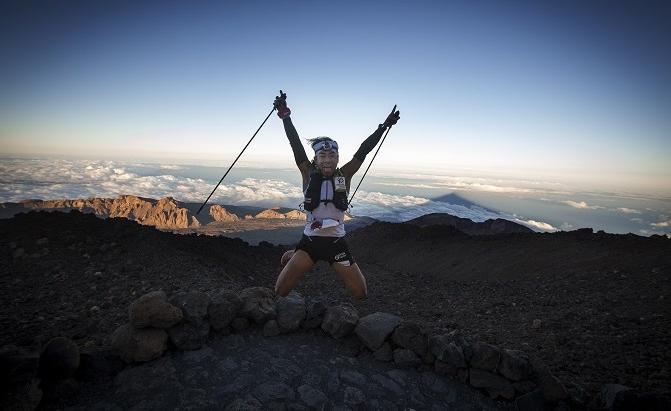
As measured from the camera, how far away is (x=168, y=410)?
3.65 meters

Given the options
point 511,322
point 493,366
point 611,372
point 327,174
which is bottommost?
point 511,322

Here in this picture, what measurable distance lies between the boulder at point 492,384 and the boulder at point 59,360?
521cm

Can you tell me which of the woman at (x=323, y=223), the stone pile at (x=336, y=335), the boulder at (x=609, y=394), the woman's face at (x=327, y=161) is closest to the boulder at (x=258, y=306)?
the stone pile at (x=336, y=335)

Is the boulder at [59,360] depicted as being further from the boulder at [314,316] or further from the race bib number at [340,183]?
the race bib number at [340,183]

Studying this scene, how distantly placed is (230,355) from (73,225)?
36.0ft

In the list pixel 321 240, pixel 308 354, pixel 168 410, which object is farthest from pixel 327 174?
pixel 168 410

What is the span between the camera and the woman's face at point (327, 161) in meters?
5.70

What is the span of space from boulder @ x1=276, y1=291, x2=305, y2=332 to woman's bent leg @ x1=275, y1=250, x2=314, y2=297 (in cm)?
18

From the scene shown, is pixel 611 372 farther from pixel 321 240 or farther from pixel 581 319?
pixel 321 240

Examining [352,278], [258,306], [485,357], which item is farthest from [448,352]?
[258,306]

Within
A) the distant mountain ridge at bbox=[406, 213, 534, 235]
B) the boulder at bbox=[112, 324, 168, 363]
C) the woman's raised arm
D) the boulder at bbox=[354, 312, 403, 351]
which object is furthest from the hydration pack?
the distant mountain ridge at bbox=[406, 213, 534, 235]

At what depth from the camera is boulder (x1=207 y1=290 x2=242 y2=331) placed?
5.02 metres

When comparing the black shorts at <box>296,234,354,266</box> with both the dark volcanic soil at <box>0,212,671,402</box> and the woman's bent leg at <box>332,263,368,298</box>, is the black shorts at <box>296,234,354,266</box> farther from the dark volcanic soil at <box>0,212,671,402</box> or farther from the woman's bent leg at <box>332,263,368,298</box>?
the dark volcanic soil at <box>0,212,671,402</box>

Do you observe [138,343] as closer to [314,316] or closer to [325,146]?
[314,316]
